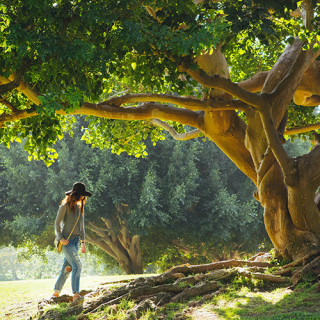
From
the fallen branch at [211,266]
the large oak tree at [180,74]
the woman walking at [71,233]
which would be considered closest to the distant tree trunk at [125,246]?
the large oak tree at [180,74]

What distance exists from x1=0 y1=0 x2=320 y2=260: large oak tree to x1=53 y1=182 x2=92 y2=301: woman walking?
5.09ft

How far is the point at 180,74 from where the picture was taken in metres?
6.63

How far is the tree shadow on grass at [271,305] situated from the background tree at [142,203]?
1228cm

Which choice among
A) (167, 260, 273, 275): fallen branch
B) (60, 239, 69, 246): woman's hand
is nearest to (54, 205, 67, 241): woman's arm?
(60, 239, 69, 246): woman's hand

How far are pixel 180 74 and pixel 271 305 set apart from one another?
13.7ft

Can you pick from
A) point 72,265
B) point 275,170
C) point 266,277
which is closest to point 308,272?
point 266,277

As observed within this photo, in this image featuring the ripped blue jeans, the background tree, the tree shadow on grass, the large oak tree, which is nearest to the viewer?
the tree shadow on grass

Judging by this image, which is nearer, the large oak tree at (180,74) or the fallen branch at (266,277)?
the large oak tree at (180,74)

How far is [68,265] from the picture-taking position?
19.6 ft

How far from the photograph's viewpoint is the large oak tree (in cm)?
517

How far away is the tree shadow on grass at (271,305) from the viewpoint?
14.1 feet

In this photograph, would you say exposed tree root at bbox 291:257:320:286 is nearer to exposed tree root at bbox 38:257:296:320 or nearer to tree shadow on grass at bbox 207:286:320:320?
exposed tree root at bbox 38:257:296:320

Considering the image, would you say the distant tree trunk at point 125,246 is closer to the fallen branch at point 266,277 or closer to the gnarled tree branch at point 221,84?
the fallen branch at point 266,277

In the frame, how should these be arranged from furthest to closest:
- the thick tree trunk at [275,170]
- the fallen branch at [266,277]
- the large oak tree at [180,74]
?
the thick tree trunk at [275,170]
the fallen branch at [266,277]
the large oak tree at [180,74]
